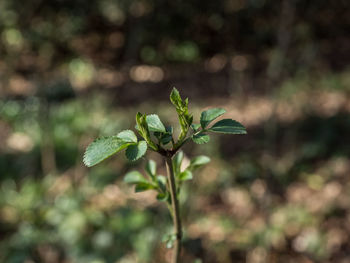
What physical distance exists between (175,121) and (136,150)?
3.95 meters

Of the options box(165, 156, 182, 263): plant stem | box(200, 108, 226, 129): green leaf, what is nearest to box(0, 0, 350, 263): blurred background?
box(165, 156, 182, 263): plant stem

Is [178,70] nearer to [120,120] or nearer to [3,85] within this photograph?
[120,120]

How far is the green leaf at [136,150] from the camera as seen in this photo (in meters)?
0.53

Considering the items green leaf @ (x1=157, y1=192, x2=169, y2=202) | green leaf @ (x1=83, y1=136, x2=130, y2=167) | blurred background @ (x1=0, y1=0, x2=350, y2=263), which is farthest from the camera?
blurred background @ (x1=0, y1=0, x2=350, y2=263)

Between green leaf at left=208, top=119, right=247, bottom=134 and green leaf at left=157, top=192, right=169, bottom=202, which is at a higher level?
green leaf at left=208, top=119, right=247, bottom=134

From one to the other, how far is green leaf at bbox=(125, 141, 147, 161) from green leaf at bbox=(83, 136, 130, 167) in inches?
0.4

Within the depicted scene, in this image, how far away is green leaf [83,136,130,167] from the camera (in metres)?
0.52

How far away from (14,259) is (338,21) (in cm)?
790

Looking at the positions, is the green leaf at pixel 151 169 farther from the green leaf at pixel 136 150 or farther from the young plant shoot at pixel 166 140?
the green leaf at pixel 136 150

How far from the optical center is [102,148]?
537 mm

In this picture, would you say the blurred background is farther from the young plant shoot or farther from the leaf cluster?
the leaf cluster

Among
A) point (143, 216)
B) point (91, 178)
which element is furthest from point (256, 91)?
point (143, 216)

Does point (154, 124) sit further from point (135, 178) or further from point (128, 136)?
point (135, 178)

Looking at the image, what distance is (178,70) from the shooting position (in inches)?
258
